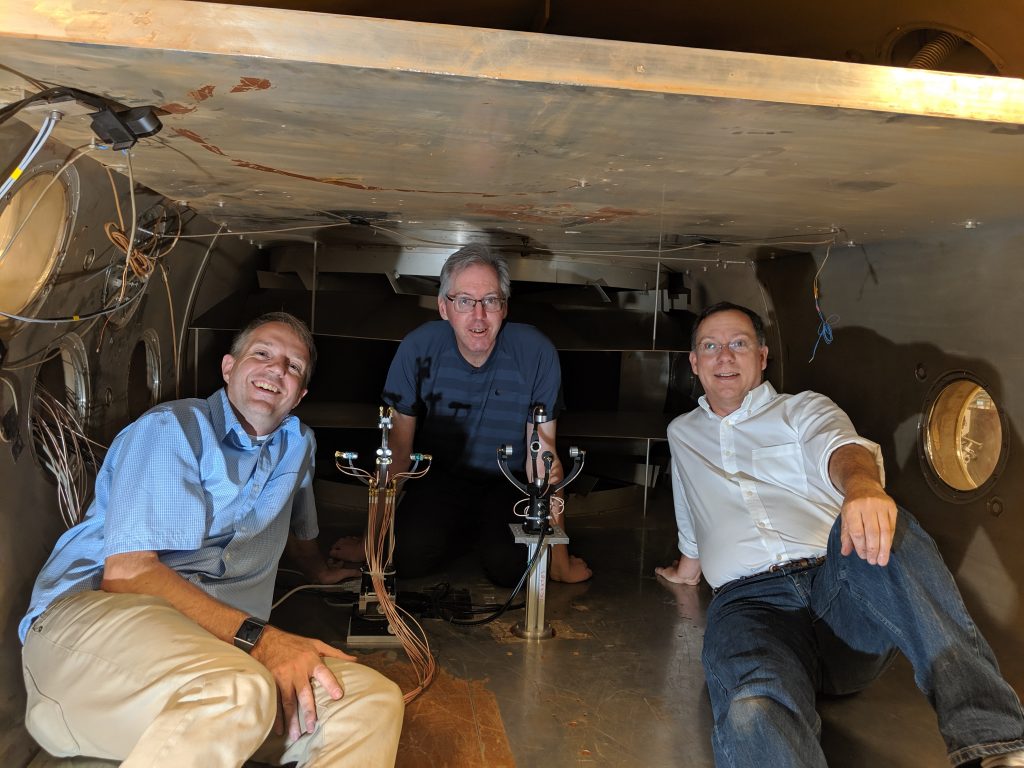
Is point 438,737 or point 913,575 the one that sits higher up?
point 913,575

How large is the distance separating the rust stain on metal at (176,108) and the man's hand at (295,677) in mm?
981

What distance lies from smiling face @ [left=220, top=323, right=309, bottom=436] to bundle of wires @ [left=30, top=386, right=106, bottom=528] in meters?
0.39

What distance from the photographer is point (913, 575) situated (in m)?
1.55

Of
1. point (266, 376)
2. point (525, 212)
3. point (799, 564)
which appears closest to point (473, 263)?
point (525, 212)

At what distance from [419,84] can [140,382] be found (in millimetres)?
1917

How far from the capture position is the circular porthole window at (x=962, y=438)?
226cm

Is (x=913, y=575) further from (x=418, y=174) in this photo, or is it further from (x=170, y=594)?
(x=170, y=594)

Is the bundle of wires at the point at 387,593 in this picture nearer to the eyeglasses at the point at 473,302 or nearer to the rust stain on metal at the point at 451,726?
the rust stain on metal at the point at 451,726

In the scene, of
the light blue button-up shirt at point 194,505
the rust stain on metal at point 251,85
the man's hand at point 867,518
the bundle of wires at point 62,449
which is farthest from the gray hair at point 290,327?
the man's hand at point 867,518

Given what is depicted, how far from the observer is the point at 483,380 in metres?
2.66

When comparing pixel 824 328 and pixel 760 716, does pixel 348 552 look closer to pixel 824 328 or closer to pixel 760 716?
pixel 760 716

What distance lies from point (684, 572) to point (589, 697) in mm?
877

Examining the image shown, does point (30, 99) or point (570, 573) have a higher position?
point (30, 99)

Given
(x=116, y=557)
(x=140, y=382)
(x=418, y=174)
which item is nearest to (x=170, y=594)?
(x=116, y=557)
